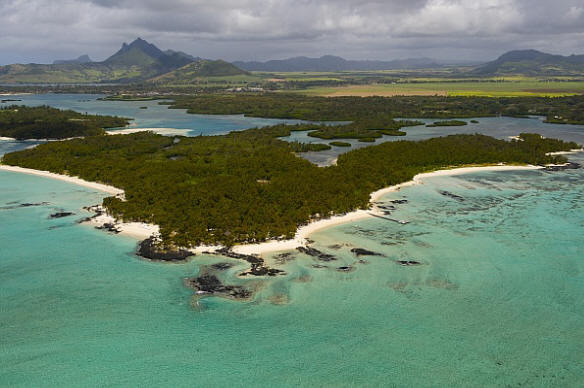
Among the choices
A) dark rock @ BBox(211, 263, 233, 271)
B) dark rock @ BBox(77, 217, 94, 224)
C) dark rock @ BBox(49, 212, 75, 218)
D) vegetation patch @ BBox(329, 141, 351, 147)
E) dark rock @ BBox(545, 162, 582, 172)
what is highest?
vegetation patch @ BBox(329, 141, 351, 147)

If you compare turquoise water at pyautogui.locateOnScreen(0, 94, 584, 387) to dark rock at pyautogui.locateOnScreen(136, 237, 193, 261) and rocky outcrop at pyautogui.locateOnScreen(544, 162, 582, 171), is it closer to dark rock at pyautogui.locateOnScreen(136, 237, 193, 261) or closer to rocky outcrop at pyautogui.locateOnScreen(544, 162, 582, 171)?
dark rock at pyautogui.locateOnScreen(136, 237, 193, 261)

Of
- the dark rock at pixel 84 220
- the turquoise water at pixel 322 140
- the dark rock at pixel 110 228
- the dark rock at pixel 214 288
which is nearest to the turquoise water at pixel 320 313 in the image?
the dark rock at pixel 214 288

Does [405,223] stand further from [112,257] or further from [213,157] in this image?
[213,157]

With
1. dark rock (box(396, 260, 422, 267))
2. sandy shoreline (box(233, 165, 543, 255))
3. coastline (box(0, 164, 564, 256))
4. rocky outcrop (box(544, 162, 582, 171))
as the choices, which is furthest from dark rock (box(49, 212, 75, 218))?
rocky outcrop (box(544, 162, 582, 171))

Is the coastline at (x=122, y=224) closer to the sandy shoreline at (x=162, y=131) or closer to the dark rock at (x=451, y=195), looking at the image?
the dark rock at (x=451, y=195)

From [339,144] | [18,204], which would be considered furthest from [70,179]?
[339,144]
